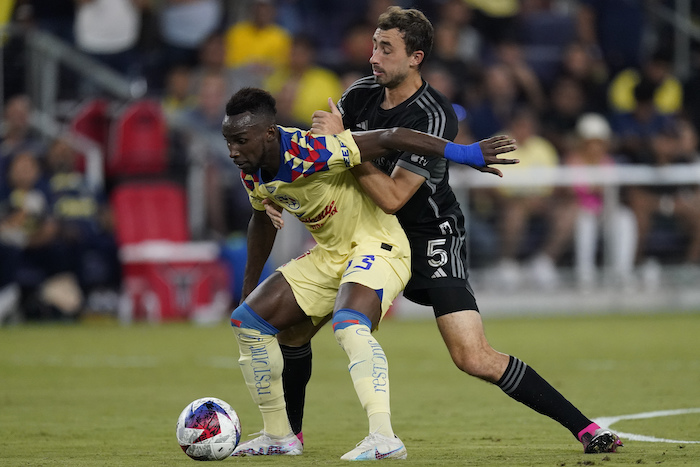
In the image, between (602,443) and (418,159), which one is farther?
(418,159)

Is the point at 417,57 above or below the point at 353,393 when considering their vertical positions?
above

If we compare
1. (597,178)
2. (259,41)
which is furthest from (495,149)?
(259,41)

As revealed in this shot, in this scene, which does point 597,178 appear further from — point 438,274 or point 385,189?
point 385,189

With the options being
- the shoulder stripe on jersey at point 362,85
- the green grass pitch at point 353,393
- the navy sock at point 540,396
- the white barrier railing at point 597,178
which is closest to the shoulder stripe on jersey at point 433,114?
the shoulder stripe on jersey at point 362,85

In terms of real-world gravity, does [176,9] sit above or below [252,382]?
above

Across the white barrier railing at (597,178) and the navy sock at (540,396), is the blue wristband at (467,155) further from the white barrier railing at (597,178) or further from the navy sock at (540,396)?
the white barrier railing at (597,178)

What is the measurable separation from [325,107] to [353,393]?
7631 mm

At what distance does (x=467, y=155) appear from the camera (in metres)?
5.69

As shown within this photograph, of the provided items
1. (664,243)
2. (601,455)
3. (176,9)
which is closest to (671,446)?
(601,455)

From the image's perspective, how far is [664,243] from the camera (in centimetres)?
Answer: 1633

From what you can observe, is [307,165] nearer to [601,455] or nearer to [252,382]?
[252,382]

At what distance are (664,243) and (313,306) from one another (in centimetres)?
1132

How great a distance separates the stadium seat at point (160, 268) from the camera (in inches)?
614

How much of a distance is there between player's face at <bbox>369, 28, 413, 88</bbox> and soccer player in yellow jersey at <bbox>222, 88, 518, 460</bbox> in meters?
0.43
